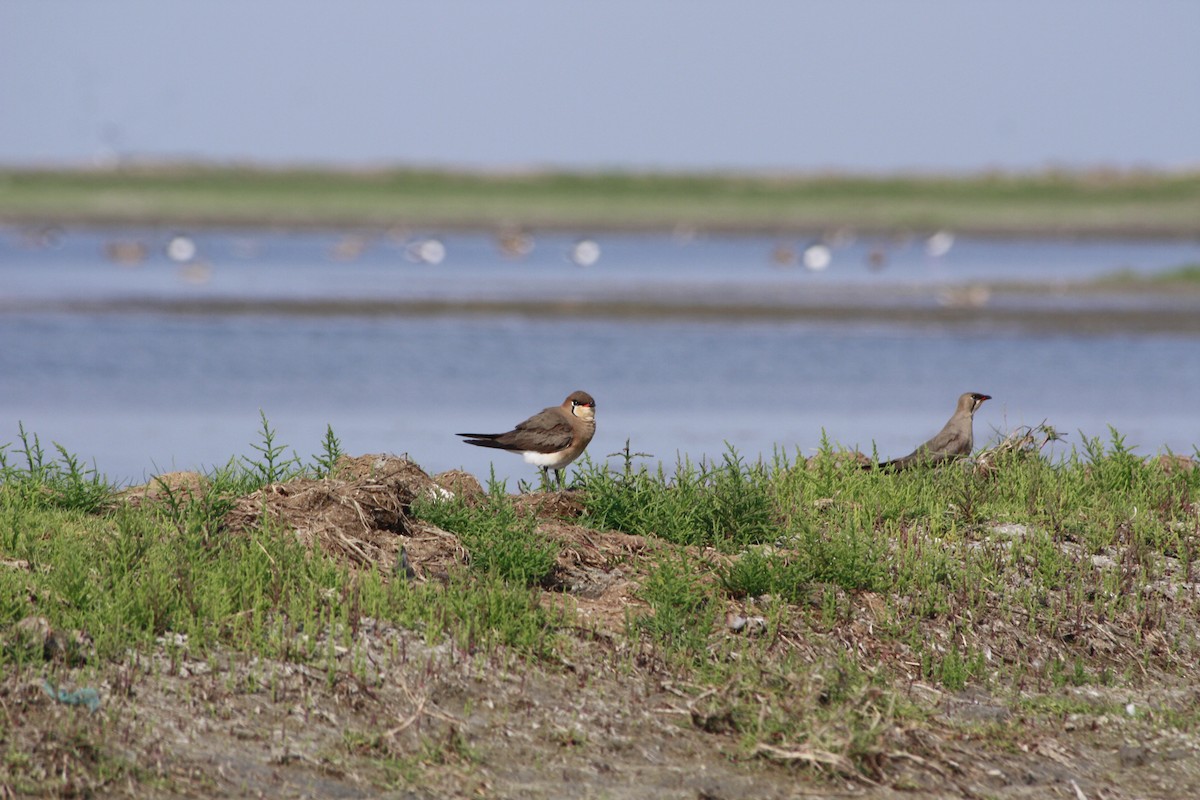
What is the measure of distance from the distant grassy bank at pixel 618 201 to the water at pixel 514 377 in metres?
35.3

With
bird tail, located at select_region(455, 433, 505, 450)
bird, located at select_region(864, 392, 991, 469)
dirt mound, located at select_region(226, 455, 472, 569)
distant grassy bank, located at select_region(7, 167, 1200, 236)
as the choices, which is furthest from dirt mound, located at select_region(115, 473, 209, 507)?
distant grassy bank, located at select_region(7, 167, 1200, 236)

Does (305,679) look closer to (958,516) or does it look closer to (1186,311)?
(958,516)

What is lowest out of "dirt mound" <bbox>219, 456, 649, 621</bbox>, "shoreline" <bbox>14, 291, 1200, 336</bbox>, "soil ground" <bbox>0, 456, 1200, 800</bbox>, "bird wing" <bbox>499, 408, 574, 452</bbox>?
"shoreline" <bbox>14, 291, 1200, 336</bbox>

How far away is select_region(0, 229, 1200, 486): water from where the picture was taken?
14127mm

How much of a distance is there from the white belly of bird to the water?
7.72 ft

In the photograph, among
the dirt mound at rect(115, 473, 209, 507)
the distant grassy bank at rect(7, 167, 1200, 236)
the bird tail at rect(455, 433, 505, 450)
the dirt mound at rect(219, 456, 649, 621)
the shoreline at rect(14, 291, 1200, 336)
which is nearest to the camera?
the dirt mound at rect(219, 456, 649, 621)

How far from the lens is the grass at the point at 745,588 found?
5.80m

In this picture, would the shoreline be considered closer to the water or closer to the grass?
the water

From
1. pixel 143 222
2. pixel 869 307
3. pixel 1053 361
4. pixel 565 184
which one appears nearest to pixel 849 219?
pixel 565 184

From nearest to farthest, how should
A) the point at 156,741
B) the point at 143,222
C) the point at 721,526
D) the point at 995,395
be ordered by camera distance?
1. the point at 156,741
2. the point at 721,526
3. the point at 995,395
4. the point at 143,222

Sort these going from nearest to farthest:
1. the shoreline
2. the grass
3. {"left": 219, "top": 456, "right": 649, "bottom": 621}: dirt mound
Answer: the grass < {"left": 219, "top": 456, "right": 649, "bottom": 621}: dirt mound < the shoreline

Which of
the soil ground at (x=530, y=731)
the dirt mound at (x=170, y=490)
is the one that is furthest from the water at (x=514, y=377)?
the soil ground at (x=530, y=731)

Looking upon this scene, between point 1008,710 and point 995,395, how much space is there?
445 inches

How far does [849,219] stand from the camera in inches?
2798
